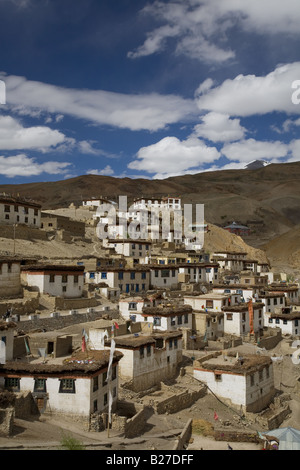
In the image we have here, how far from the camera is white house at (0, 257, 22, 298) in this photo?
1457 inches

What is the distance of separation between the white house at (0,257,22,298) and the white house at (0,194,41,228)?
2199 cm

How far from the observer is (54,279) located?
39.7 m

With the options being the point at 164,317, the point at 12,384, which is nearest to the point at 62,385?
the point at 12,384

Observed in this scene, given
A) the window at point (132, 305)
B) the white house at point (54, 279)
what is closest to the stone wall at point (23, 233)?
the white house at point (54, 279)

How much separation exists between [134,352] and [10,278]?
15.8m

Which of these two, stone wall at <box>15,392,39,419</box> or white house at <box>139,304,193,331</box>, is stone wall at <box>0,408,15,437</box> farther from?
white house at <box>139,304,193,331</box>

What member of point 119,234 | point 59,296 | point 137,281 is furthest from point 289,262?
point 59,296

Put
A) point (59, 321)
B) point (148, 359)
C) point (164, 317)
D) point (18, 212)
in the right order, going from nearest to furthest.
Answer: point (148, 359)
point (59, 321)
point (164, 317)
point (18, 212)

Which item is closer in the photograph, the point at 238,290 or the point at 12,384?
the point at 12,384

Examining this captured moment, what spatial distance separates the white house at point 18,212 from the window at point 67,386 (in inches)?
1641

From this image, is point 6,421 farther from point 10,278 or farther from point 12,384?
point 10,278

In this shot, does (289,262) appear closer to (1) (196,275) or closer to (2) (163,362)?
(1) (196,275)

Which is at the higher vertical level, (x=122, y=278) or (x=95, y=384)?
(x=122, y=278)

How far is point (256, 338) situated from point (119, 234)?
137 ft
